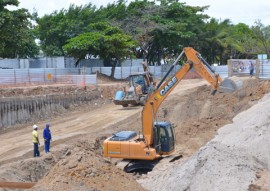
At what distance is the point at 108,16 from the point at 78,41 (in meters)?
12.7

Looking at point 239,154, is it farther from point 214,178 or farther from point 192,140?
point 192,140

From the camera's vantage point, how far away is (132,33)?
53.4 meters

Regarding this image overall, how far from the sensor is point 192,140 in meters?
21.5

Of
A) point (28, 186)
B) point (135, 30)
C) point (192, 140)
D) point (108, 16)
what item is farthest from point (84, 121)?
point (108, 16)

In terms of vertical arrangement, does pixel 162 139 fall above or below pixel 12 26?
below

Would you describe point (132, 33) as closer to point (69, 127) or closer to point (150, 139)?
point (69, 127)

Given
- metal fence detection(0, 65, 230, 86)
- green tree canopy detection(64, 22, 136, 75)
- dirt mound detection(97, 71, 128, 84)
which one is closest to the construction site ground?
metal fence detection(0, 65, 230, 86)

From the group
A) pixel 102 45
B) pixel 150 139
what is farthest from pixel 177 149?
pixel 102 45

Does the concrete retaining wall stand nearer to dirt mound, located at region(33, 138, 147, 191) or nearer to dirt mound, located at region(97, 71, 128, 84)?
dirt mound, located at region(97, 71, 128, 84)

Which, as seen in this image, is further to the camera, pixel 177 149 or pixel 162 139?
pixel 177 149

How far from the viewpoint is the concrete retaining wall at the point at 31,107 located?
28406mm

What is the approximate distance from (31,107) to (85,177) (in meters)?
19.0

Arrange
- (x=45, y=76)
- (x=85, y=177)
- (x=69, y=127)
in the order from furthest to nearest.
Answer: (x=45, y=76), (x=69, y=127), (x=85, y=177)

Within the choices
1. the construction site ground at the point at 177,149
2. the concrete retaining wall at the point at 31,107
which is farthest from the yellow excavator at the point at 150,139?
the concrete retaining wall at the point at 31,107
